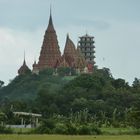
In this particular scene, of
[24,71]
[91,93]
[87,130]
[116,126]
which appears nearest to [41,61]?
[24,71]

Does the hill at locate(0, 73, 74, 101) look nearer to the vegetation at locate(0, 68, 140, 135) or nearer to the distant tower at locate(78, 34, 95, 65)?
the vegetation at locate(0, 68, 140, 135)

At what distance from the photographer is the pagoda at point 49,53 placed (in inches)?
5689

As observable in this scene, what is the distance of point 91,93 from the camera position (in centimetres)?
10838

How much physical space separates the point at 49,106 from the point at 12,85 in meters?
44.2

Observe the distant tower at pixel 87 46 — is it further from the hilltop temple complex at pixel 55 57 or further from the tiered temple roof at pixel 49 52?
the tiered temple roof at pixel 49 52

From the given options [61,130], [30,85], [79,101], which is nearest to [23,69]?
[30,85]

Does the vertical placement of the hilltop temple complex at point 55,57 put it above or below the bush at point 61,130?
above

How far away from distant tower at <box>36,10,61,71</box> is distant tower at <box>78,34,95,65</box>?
1408cm

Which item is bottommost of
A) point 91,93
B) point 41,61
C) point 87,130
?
point 87,130

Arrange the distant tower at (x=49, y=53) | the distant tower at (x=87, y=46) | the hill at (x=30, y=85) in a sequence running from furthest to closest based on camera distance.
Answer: the distant tower at (x=87, y=46) < the distant tower at (x=49, y=53) < the hill at (x=30, y=85)

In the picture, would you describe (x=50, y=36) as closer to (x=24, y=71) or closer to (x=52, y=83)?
(x=24, y=71)

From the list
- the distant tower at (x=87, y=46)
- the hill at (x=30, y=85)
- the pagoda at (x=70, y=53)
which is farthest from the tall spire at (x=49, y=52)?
the distant tower at (x=87, y=46)

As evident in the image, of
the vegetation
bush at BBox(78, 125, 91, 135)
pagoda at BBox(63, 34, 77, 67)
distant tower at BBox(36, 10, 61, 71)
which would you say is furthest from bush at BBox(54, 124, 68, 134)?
distant tower at BBox(36, 10, 61, 71)

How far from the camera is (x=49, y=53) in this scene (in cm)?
14538
